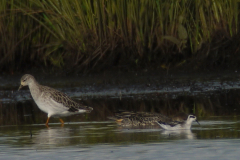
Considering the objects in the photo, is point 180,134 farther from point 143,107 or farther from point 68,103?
point 143,107

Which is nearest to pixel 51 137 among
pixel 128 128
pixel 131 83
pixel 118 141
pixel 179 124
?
pixel 118 141

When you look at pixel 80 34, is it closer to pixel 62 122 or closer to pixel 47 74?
pixel 47 74

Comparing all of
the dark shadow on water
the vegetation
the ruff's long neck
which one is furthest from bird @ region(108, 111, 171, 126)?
the vegetation

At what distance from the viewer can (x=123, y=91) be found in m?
13.4

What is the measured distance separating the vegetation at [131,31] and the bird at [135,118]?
5160 millimetres

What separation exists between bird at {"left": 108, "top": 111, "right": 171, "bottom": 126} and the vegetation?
16.9 feet

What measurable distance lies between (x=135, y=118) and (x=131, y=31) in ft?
17.7

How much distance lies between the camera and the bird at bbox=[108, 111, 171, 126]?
9.46 m

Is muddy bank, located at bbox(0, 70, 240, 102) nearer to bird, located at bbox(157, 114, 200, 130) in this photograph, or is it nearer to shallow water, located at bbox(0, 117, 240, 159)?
shallow water, located at bbox(0, 117, 240, 159)

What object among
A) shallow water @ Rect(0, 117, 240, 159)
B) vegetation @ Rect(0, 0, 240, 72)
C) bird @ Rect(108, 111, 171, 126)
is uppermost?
vegetation @ Rect(0, 0, 240, 72)

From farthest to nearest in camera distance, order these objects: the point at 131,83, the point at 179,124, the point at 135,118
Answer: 1. the point at 131,83
2. the point at 135,118
3. the point at 179,124

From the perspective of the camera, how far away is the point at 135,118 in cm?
964

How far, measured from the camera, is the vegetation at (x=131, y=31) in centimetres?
1470

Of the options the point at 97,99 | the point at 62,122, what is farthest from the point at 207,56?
the point at 62,122
